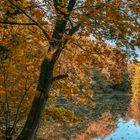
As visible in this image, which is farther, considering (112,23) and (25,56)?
(25,56)

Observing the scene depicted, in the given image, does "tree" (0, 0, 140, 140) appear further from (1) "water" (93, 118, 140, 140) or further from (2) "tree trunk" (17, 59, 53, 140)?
(1) "water" (93, 118, 140, 140)

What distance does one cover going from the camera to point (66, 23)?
484 inches

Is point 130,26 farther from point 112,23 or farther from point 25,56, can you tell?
point 25,56

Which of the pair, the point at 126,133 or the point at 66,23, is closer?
the point at 66,23

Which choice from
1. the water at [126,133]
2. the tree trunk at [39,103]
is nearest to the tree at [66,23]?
the tree trunk at [39,103]

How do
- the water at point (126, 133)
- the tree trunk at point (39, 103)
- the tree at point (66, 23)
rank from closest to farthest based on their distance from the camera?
the tree at point (66, 23) < the tree trunk at point (39, 103) < the water at point (126, 133)

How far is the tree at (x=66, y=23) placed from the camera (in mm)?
8594

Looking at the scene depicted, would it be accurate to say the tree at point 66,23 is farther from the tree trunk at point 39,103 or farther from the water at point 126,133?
the water at point 126,133

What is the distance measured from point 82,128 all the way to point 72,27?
22.0 m

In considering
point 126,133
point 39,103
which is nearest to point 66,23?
point 39,103

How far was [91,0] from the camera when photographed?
882 centimetres

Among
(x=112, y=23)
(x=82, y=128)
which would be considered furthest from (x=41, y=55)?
(x=82, y=128)

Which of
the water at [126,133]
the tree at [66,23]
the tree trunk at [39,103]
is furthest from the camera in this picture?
the water at [126,133]

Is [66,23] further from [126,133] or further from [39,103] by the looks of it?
[126,133]
